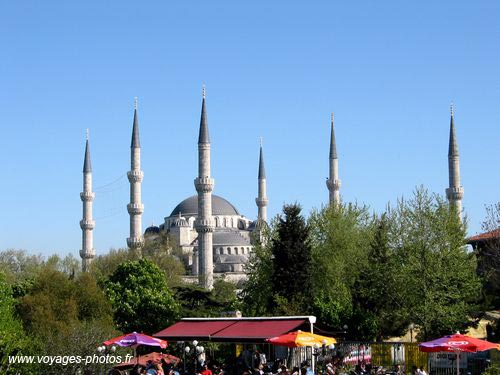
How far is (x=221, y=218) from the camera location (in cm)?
10938

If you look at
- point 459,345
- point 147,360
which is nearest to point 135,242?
point 147,360

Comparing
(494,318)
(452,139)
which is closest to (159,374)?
(494,318)

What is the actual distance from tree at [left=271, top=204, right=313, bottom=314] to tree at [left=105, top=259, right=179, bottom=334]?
5785 mm

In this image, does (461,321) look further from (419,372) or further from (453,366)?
(419,372)

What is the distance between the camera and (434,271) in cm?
3419

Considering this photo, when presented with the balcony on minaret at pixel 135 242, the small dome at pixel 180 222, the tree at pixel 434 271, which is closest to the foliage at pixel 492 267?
the tree at pixel 434 271

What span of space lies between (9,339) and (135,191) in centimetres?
4882

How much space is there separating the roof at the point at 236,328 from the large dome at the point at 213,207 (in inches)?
3145

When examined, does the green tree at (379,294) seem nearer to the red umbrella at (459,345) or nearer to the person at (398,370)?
the person at (398,370)

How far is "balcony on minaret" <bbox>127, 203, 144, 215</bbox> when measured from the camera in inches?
2805

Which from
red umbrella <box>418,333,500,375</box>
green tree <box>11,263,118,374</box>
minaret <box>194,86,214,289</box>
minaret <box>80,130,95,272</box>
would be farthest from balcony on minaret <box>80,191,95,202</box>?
red umbrella <box>418,333,500,375</box>

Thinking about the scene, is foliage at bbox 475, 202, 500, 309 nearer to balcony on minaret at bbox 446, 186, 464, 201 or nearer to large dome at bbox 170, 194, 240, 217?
balcony on minaret at bbox 446, 186, 464, 201

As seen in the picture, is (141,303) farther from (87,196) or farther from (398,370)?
(87,196)

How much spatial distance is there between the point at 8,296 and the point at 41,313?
170 centimetres
